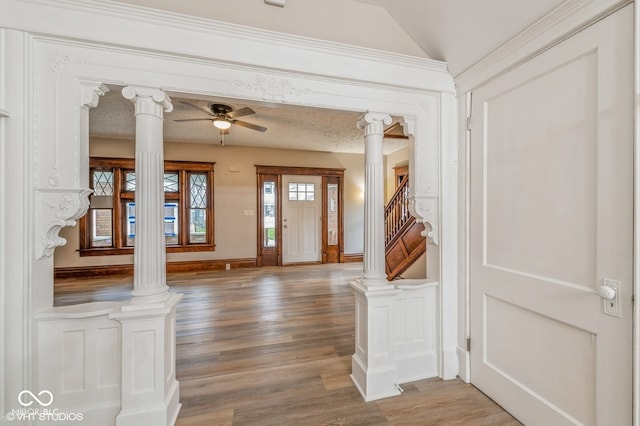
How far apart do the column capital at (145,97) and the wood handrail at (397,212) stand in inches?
131

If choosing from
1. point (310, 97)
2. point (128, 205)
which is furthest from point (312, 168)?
point (310, 97)

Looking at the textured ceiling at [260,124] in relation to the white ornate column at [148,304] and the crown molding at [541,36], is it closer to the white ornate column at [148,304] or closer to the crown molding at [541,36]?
the white ornate column at [148,304]

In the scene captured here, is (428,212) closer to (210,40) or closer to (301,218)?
(210,40)

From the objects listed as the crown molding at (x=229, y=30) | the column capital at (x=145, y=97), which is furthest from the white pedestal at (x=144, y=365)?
the crown molding at (x=229, y=30)

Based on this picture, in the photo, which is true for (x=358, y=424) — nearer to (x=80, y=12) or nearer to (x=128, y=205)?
(x=80, y=12)

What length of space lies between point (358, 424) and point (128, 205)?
597cm

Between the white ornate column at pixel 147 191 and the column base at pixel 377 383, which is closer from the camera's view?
the white ornate column at pixel 147 191

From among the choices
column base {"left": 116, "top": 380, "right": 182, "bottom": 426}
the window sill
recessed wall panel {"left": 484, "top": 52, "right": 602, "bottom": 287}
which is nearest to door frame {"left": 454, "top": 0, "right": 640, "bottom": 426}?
recessed wall panel {"left": 484, "top": 52, "right": 602, "bottom": 287}

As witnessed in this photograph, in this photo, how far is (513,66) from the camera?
1.64 metres

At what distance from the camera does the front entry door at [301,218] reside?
20.6 ft

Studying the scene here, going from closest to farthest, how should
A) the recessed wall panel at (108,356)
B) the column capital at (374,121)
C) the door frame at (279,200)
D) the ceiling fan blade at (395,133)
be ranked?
the recessed wall panel at (108,356)
the column capital at (374,121)
the ceiling fan blade at (395,133)
the door frame at (279,200)

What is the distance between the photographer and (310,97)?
1.82 metres

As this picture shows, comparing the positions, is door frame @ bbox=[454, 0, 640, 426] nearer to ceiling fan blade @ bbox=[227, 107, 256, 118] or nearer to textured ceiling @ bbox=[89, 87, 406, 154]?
textured ceiling @ bbox=[89, 87, 406, 154]

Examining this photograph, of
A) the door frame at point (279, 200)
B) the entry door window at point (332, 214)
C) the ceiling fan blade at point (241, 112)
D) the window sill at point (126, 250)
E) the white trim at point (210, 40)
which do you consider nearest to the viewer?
the white trim at point (210, 40)
